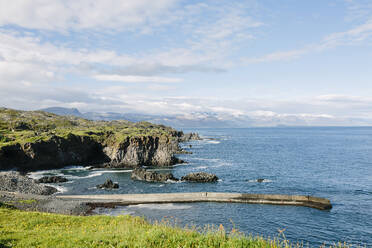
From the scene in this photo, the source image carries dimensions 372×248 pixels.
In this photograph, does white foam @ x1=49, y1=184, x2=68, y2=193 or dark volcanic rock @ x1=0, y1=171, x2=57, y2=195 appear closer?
dark volcanic rock @ x1=0, y1=171, x2=57, y2=195

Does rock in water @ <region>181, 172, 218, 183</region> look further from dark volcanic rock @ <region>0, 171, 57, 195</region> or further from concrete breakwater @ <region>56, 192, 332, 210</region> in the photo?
dark volcanic rock @ <region>0, 171, 57, 195</region>

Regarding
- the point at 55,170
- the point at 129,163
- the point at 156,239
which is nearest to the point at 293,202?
the point at 156,239

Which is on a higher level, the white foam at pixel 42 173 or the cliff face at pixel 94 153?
the cliff face at pixel 94 153

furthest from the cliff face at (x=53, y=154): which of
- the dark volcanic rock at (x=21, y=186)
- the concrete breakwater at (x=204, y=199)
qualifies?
the concrete breakwater at (x=204, y=199)

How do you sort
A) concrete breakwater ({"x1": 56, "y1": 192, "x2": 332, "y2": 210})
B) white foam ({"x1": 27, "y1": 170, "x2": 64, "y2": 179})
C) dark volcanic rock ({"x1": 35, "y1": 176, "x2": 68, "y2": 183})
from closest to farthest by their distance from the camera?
1. concrete breakwater ({"x1": 56, "y1": 192, "x2": 332, "y2": 210})
2. dark volcanic rock ({"x1": 35, "y1": 176, "x2": 68, "y2": 183})
3. white foam ({"x1": 27, "y1": 170, "x2": 64, "y2": 179})

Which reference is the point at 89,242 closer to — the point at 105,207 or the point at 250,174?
the point at 105,207

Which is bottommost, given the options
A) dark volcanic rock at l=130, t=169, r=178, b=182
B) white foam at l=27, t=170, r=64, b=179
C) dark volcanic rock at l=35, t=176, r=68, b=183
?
white foam at l=27, t=170, r=64, b=179

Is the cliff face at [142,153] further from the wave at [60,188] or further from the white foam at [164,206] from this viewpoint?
the white foam at [164,206]

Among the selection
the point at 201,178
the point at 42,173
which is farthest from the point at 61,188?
the point at 201,178

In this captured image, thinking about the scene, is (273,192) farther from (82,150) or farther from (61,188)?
(82,150)

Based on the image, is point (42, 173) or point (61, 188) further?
point (42, 173)

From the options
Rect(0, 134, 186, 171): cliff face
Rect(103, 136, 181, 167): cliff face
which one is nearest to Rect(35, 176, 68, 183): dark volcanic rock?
Rect(0, 134, 186, 171): cliff face

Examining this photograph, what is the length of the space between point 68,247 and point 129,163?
8673 cm

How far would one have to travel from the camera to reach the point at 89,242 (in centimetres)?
1446
